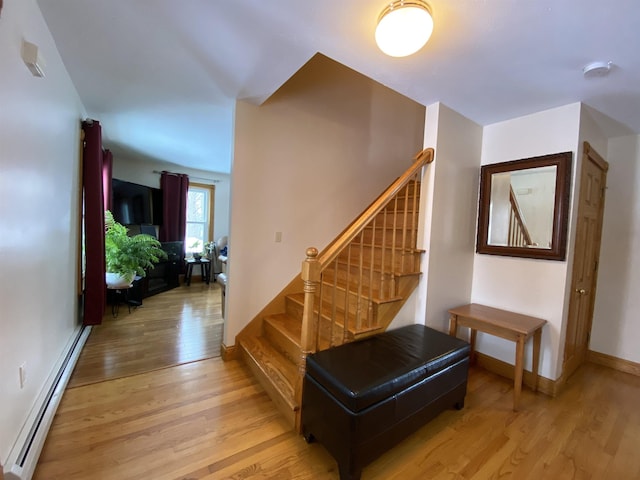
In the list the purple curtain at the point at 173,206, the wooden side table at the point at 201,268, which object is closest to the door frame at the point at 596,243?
the wooden side table at the point at 201,268

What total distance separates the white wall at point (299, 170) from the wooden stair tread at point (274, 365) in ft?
0.74

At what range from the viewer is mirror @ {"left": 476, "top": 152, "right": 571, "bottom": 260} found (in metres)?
2.09

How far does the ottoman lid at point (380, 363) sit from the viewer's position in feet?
4.42

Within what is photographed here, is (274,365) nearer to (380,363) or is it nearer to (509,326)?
(380,363)

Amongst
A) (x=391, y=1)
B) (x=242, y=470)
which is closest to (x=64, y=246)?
(x=242, y=470)

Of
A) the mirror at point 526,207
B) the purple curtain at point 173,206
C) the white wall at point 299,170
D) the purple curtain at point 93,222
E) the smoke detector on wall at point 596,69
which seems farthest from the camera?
the purple curtain at point 173,206

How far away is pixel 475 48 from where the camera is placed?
1.53 m

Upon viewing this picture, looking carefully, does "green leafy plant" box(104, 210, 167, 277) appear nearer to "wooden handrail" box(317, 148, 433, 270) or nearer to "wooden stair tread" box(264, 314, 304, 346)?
"wooden stair tread" box(264, 314, 304, 346)

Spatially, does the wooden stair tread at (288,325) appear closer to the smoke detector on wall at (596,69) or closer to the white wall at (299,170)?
the white wall at (299,170)

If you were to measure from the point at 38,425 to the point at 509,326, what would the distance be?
3016 millimetres

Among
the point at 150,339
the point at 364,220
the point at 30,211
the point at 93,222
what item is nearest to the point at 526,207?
the point at 364,220

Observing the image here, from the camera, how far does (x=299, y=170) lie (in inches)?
109

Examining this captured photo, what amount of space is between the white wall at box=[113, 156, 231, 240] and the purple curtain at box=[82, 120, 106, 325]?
2.12 meters

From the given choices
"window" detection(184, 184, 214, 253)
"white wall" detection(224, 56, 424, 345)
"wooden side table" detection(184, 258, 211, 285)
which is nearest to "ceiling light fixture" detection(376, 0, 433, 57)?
"white wall" detection(224, 56, 424, 345)
